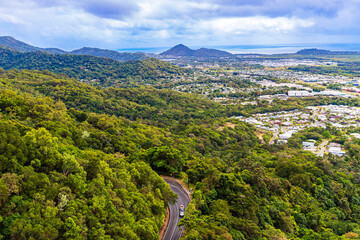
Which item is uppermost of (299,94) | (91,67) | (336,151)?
(91,67)

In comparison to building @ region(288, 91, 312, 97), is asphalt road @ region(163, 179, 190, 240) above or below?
below

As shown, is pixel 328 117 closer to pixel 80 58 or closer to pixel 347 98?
pixel 347 98

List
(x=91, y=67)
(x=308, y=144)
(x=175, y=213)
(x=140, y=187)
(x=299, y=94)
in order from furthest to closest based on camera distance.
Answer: (x=91, y=67) < (x=299, y=94) < (x=308, y=144) < (x=140, y=187) < (x=175, y=213)

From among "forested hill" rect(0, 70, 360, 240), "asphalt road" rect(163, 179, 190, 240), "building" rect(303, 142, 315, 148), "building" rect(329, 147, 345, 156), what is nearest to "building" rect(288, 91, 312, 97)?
"building" rect(303, 142, 315, 148)

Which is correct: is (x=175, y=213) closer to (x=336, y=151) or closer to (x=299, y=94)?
(x=336, y=151)

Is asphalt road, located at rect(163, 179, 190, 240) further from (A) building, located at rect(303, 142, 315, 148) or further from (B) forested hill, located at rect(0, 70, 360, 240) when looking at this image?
(A) building, located at rect(303, 142, 315, 148)

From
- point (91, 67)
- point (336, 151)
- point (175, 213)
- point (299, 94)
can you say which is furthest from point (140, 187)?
point (91, 67)

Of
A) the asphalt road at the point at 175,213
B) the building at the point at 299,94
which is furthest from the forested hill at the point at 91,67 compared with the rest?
the asphalt road at the point at 175,213
